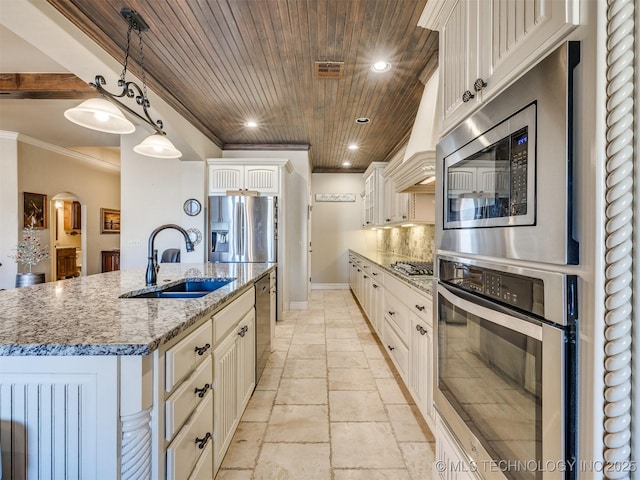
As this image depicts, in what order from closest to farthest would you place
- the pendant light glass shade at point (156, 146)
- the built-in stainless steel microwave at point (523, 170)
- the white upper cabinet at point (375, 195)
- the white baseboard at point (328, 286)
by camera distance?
the built-in stainless steel microwave at point (523, 170), the pendant light glass shade at point (156, 146), the white upper cabinet at point (375, 195), the white baseboard at point (328, 286)

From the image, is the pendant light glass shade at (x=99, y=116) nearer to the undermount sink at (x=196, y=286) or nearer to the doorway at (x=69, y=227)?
the undermount sink at (x=196, y=286)

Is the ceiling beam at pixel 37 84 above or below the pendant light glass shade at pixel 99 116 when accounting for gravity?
above

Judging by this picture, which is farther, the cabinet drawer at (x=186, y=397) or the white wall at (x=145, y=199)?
the white wall at (x=145, y=199)

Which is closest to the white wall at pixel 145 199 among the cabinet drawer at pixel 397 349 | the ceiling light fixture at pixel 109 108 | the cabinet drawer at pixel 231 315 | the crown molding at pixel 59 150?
the crown molding at pixel 59 150

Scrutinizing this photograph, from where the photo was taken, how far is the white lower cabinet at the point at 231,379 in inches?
56.4

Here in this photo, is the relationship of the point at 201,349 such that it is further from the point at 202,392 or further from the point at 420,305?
the point at 420,305

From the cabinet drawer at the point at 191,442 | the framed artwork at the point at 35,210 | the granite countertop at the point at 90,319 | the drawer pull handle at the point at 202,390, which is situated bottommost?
the cabinet drawer at the point at 191,442

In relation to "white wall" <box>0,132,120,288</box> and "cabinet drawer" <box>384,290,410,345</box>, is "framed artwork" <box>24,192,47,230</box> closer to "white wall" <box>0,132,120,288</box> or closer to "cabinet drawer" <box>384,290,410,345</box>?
"white wall" <box>0,132,120,288</box>

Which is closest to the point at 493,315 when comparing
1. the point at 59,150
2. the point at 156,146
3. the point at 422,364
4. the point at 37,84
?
the point at 422,364

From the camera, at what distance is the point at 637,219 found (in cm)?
58

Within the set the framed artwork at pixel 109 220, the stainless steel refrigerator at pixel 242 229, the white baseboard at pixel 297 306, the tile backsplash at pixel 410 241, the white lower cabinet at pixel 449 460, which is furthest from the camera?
the framed artwork at pixel 109 220

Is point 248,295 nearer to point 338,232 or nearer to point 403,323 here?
point 403,323

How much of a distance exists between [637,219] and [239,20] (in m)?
2.34

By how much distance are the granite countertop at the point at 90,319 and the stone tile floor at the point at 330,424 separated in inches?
37.3
